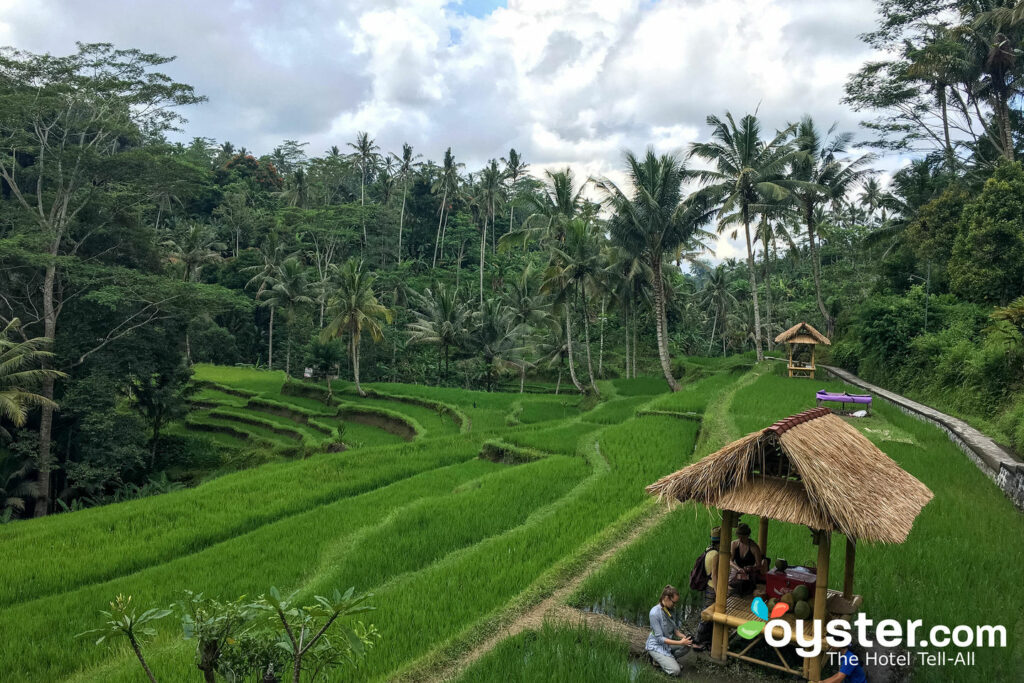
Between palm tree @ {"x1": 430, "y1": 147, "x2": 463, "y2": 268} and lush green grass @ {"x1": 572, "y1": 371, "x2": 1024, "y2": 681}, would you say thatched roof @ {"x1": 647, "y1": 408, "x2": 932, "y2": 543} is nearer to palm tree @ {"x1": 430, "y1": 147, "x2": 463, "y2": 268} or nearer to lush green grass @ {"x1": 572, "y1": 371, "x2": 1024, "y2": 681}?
lush green grass @ {"x1": 572, "y1": 371, "x2": 1024, "y2": 681}

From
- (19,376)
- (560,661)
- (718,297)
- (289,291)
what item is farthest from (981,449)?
(289,291)

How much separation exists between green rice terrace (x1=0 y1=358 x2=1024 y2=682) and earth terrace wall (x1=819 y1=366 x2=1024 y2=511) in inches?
10.5

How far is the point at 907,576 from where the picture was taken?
6.06m

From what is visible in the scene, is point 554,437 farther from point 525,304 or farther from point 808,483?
point 525,304

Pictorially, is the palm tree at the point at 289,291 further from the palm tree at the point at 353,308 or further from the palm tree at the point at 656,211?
the palm tree at the point at 656,211

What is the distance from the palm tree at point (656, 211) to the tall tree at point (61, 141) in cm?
1659

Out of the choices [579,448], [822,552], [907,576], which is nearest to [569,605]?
[822,552]

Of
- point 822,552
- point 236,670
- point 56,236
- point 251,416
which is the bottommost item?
point 251,416

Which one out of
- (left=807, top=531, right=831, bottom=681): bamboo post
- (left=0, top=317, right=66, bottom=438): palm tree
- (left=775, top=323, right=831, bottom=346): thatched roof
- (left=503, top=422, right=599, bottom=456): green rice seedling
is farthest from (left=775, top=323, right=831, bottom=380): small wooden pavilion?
(left=0, top=317, right=66, bottom=438): palm tree

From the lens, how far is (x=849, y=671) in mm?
4535

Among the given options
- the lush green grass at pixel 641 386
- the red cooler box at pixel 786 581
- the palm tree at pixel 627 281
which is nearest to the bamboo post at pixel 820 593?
the red cooler box at pixel 786 581

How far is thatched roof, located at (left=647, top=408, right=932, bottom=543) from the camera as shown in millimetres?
4633

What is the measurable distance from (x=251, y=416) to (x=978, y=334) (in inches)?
1083

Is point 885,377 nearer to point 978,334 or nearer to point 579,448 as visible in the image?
point 978,334
